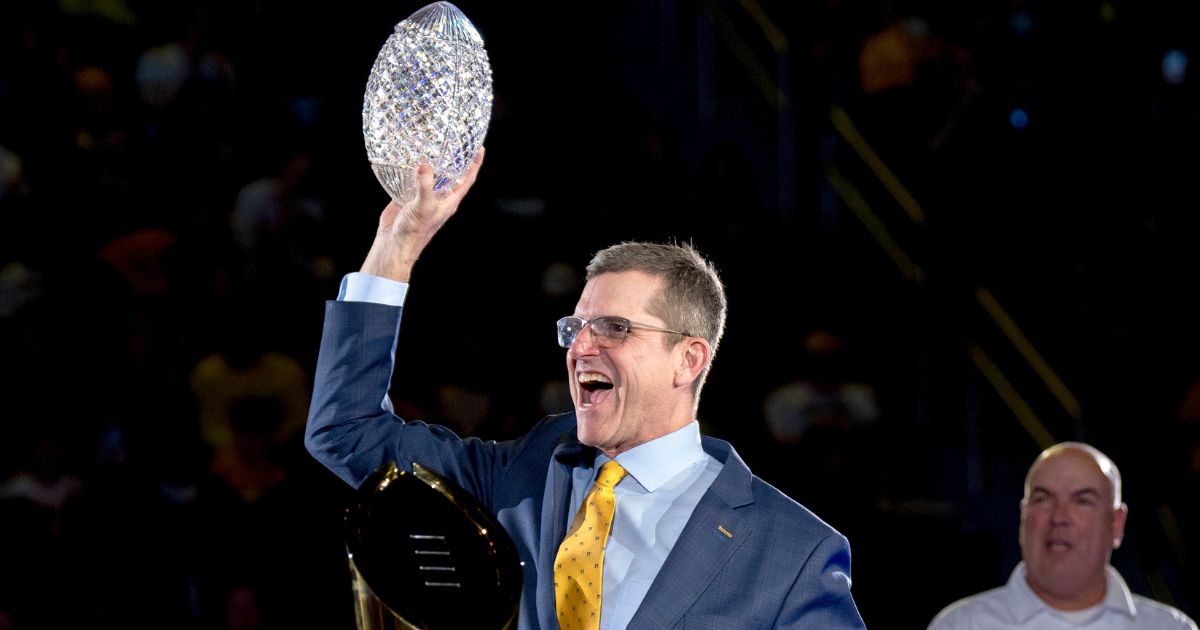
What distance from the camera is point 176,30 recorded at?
7.14m

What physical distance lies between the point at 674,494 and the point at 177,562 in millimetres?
3131

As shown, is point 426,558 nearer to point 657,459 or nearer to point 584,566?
point 584,566

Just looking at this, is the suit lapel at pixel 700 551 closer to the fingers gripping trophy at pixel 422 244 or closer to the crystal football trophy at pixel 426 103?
the fingers gripping trophy at pixel 422 244

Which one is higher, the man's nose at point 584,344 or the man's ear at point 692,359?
the man's nose at point 584,344

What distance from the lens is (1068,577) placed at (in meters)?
4.32

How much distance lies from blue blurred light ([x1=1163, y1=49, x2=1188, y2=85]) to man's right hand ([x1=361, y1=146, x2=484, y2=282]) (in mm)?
6313

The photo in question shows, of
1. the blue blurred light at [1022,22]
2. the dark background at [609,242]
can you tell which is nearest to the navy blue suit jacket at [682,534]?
the dark background at [609,242]

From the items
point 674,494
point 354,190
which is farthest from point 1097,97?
point 674,494

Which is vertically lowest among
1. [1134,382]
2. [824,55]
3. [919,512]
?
[919,512]

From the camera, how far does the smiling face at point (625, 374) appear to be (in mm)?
2623

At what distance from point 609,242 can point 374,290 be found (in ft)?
15.7

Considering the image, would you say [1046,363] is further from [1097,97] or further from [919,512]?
[1097,97]

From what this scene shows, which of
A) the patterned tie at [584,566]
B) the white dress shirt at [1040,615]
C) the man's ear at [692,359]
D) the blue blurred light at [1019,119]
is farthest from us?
the blue blurred light at [1019,119]

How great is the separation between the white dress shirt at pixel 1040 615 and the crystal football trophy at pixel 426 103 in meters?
2.51
